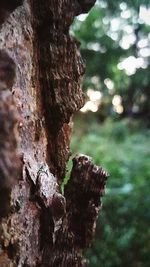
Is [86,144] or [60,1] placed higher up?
[86,144]

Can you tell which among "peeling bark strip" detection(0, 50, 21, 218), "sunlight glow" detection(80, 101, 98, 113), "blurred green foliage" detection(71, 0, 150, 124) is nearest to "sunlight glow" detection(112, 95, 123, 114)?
"sunlight glow" detection(80, 101, 98, 113)

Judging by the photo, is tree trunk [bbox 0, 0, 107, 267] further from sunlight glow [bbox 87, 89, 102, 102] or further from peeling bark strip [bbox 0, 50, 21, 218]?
sunlight glow [bbox 87, 89, 102, 102]

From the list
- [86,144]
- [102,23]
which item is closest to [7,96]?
[102,23]

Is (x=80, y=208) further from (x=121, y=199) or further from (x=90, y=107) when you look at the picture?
(x=90, y=107)

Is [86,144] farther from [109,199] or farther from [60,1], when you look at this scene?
[60,1]

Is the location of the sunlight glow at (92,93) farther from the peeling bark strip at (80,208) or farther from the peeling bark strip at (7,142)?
the peeling bark strip at (7,142)

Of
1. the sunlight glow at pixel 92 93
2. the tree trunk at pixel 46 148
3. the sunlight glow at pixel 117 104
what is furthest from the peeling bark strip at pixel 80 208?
the sunlight glow at pixel 117 104
